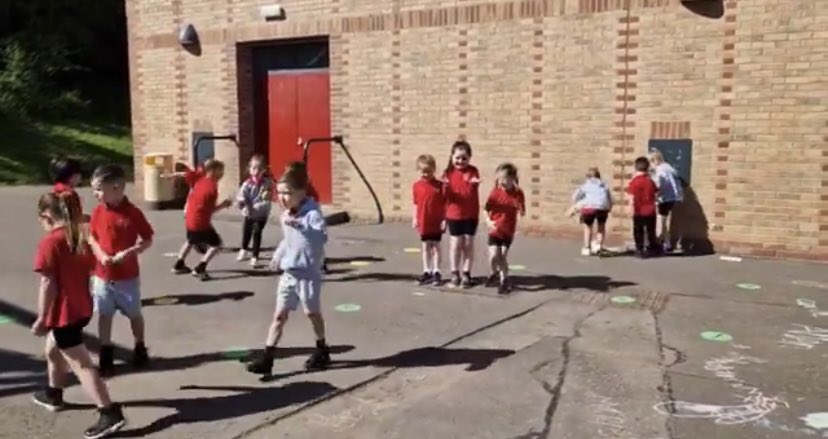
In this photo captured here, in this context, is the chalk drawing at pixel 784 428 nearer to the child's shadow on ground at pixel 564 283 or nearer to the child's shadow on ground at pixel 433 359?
the child's shadow on ground at pixel 433 359

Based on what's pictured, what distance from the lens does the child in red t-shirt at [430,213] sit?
8617 millimetres

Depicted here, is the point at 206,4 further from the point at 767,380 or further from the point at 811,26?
the point at 767,380

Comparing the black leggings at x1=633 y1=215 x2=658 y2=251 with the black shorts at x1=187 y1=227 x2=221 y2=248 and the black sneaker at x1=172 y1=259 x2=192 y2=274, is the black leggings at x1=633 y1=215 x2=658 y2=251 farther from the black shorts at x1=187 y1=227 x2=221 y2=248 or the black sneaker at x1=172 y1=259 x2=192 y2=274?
Result: the black sneaker at x1=172 y1=259 x2=192 y2=274

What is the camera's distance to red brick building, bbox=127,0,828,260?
10289 millimetres

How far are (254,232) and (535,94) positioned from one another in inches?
177

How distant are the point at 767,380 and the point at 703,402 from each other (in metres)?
0.78

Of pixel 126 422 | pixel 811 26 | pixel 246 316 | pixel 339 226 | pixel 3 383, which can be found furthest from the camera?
pixel 339 226

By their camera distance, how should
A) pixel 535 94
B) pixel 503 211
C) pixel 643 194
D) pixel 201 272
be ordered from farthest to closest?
1. pixel 535 94
2. pixel 643 194
3. pixel 201 272
4. pixel 503 211

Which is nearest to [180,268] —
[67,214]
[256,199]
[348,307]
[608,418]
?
[256,199]

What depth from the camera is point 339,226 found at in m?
13.4

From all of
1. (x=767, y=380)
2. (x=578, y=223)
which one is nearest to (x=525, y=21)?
(x=578, y=223)

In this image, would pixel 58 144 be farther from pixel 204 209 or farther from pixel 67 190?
pixel 67 190

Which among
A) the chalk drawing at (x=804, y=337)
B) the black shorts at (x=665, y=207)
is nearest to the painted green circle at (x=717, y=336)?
the chalk drawing at (x=804, y=337)

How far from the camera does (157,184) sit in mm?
15430
